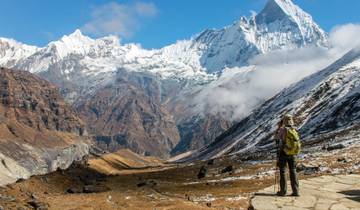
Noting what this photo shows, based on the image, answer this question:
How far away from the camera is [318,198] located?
2578 cm

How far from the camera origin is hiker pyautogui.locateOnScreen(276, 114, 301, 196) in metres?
26.6

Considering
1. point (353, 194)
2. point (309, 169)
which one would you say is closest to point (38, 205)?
point (353, 194)

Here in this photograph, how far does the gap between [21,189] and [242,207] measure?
38.0m

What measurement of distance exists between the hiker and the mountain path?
25.6 inches

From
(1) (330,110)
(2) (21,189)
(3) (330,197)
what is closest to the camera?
(3) (330,197)

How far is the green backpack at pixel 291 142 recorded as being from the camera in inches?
1052

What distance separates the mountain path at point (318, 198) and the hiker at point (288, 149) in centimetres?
65

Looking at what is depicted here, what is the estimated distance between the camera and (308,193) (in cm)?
2700

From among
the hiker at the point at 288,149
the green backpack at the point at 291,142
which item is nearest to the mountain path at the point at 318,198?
the hiker at the point at 288,149

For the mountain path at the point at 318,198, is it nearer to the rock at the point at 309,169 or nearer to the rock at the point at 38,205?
the rock at the point at 38,205

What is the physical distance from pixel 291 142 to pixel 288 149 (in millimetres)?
428

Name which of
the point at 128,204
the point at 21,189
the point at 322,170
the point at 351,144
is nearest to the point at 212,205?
the point at 128,204

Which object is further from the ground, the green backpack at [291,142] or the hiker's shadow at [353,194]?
the green backpack at [291,142]

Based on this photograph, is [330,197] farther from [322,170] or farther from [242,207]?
[322,170]
